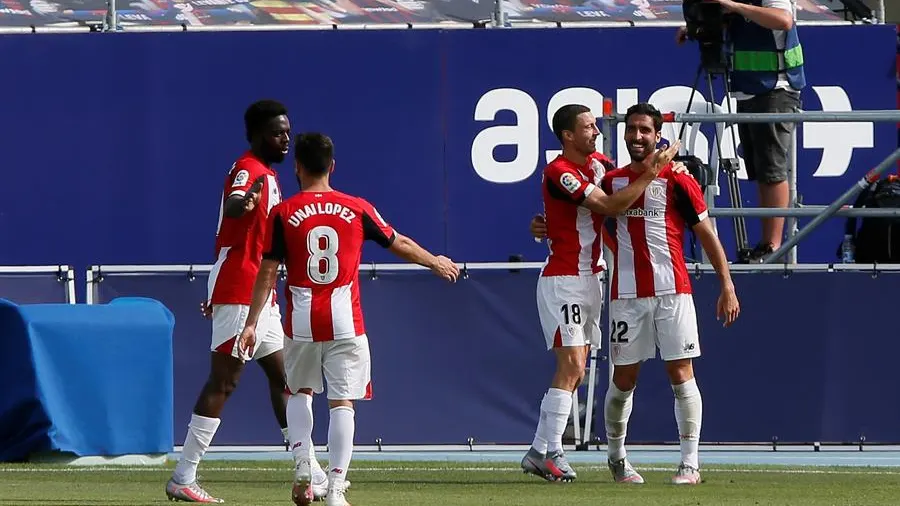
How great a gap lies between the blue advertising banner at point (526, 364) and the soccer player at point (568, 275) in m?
2.67

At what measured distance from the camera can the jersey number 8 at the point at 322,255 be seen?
796 cm

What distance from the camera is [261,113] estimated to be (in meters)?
9.21

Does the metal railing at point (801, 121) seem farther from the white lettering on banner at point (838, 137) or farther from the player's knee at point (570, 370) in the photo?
the white lettering on banner at point (838, 137)

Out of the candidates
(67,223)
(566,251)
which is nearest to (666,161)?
(566,251)

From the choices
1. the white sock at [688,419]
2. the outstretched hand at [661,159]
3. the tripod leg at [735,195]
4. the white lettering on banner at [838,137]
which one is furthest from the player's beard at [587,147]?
the white lettering on banner at [838,137]

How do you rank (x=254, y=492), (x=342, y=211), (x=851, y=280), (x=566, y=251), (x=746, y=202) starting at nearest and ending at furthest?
(x=342, y=211), (x=254, y=492), (x=566, y=251), (x=851, y=280), (x=746, y=202)

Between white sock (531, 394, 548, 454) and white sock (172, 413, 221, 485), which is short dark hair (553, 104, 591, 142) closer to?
white sock (531, 394, 548, 454)

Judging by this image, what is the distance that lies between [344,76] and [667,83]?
2.86 m

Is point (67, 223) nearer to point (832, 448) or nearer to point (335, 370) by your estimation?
point (832, 448)

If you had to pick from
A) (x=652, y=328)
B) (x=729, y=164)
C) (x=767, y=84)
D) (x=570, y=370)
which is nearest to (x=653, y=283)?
(x=652, y=328)

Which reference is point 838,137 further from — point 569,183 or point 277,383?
point 277,383

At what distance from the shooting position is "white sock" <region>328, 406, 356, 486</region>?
7844mm

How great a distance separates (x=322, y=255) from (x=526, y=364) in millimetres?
4873

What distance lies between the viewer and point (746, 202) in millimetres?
15383
